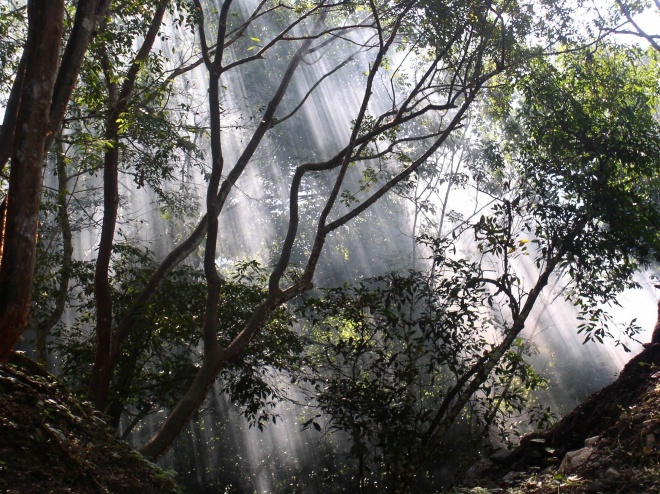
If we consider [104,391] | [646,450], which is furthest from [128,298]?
[646,450]

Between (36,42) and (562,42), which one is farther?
(562,42)

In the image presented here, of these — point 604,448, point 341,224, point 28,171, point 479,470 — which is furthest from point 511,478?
point 28,171

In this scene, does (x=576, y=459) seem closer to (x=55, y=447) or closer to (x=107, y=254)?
(x=55, y=447)

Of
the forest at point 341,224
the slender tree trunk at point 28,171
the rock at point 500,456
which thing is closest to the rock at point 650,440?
the forest at point 341,224

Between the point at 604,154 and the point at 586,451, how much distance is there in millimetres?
3047

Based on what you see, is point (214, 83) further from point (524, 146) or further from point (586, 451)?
point (586, 451)

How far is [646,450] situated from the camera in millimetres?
3883

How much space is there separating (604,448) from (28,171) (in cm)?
427

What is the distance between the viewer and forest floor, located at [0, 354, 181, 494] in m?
2.54

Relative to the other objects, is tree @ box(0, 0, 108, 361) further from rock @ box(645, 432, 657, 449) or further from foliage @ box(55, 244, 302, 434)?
rock @ box(645, 432, 657, 449)

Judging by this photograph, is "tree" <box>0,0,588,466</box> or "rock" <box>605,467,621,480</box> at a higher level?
"tree" <box>0,0,588,466</box>

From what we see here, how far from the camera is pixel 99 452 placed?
3.06 meters

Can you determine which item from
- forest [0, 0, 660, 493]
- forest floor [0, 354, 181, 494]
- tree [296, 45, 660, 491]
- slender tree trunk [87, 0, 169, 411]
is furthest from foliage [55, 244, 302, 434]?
forest floor [0, 354, 181, 494]

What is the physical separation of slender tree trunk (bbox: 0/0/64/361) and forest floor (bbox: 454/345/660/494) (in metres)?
3.08
